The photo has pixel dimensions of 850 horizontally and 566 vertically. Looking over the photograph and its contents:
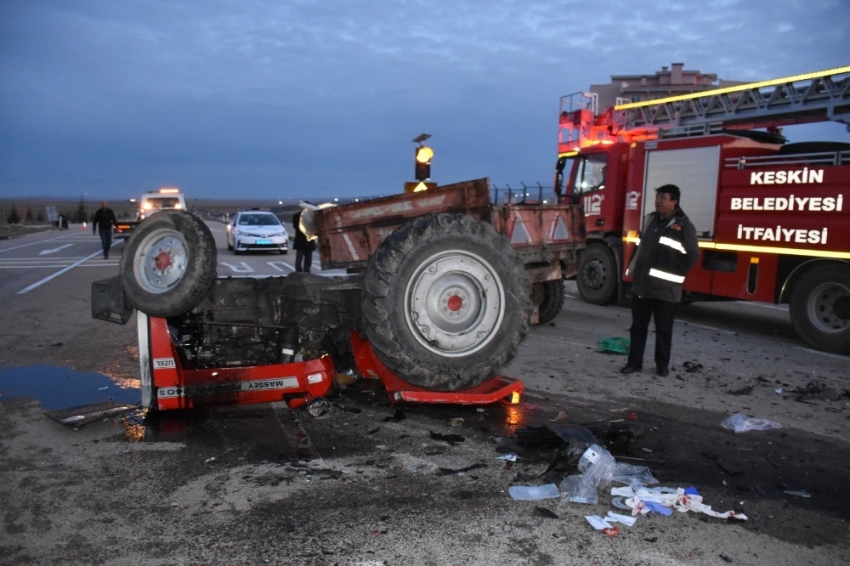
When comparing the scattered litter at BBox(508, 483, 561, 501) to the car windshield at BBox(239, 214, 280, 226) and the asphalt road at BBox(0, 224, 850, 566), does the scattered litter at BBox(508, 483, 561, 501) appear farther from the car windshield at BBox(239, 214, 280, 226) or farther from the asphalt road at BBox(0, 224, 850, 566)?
the car windshield at BBox(239, 214, 280, 226)

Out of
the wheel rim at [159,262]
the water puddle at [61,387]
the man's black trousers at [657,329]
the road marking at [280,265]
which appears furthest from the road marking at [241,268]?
the wheel rim at [159,262]

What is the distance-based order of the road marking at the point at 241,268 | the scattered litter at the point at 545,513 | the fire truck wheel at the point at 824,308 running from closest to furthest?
the scattered litter at the point at 545,513, the fire truck wheel at the point at 824,308, the road marking at the point at 241,268

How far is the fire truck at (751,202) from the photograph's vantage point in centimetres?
855

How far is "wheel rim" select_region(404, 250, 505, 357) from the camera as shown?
526 centimetres

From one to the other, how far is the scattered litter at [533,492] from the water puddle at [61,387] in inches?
138

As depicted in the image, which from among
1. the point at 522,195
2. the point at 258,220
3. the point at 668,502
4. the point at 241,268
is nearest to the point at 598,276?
the point at 522,195

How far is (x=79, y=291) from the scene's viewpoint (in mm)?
13000

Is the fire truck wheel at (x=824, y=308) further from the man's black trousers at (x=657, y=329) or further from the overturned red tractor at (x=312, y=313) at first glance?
the overturned red tractor at (x=312, y=313)

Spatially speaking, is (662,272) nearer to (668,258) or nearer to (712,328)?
(668,258)

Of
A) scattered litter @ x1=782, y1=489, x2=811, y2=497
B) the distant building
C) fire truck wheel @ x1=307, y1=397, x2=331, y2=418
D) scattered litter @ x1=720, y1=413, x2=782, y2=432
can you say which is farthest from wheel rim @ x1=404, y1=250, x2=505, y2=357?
the distant building

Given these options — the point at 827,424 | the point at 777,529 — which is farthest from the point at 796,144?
the point at 777,529

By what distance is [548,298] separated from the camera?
9812mm

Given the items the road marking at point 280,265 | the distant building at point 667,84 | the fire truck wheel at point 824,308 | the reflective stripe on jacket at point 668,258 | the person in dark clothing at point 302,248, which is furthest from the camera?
the distant building at point 667,84

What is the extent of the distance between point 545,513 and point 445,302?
2.05m
